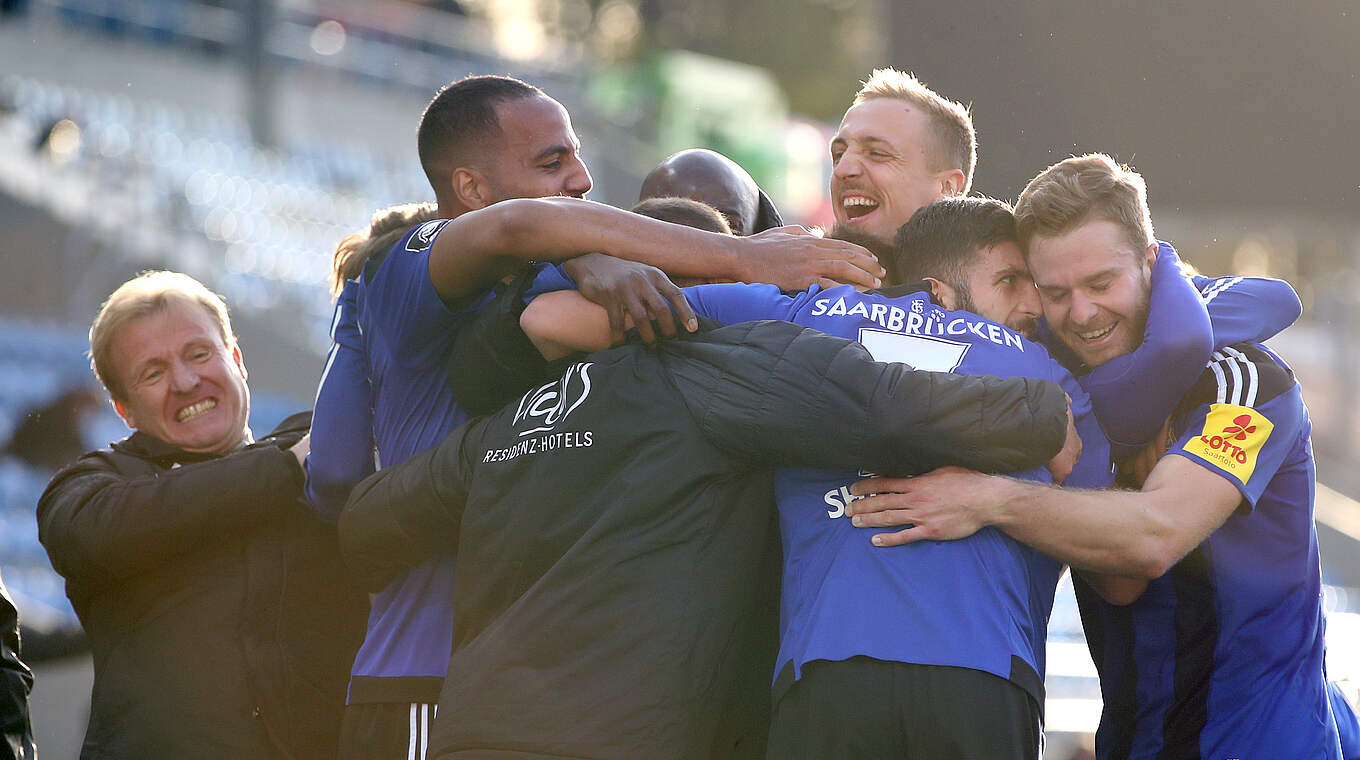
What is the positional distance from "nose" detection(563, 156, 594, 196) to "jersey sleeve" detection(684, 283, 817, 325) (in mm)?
870

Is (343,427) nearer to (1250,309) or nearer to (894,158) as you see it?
(894,158)

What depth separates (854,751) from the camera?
8.37 feet

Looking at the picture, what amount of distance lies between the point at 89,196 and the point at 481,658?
12784 millimetres

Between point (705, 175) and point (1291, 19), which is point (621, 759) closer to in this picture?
point (705, 175)

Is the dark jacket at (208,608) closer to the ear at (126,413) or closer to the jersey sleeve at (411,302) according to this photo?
the ear at (126,413)

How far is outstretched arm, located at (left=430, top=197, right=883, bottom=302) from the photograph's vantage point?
303 cm

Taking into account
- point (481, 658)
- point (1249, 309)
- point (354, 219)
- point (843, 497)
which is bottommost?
point (481, 658)

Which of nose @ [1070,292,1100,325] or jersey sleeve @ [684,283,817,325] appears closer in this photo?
jersey sleeve @ [684,283,817,325]

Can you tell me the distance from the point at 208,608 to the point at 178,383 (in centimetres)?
70

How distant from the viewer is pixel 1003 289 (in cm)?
306

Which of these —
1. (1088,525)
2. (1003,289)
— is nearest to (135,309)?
(1003,289)

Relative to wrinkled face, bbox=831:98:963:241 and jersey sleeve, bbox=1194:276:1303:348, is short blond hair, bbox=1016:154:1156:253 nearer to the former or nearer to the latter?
jersey sleeve, bbox=1194:276:1303:348

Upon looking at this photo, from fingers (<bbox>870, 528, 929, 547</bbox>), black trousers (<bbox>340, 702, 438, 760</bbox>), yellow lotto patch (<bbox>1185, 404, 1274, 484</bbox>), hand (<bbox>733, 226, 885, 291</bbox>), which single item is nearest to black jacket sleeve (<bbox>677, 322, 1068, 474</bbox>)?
fingers (<bbox>870, 528, 929, 547</bbox>)

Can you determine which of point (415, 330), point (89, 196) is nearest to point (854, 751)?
point (415, 330)
